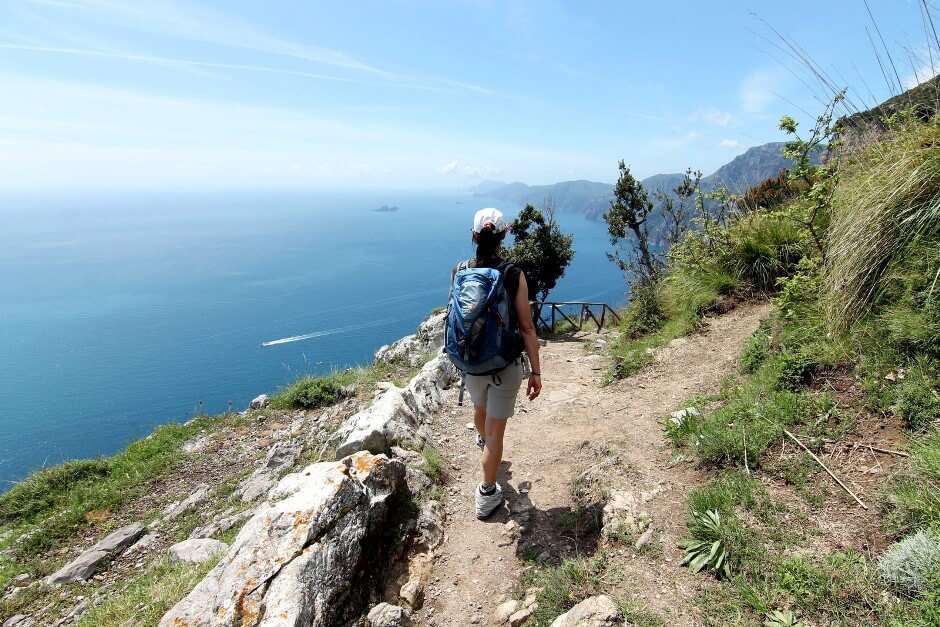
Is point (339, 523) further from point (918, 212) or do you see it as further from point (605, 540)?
point (918, 212)

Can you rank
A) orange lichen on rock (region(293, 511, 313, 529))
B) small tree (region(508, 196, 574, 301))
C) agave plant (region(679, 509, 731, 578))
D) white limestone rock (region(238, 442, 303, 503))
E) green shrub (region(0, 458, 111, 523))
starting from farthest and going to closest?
small tree (region(508, 196, 574, 301)), green shrub (region(0, 458, 111, 523)), white limestone rock (region(238, 442, 303, 503)), orange lichen on rock (region(293, 511, 313, 529)), agave plant (region(679, 509, 731, 578))

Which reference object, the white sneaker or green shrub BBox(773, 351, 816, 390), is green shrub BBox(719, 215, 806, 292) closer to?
green shrub BBox(773, 351, 816, 390)

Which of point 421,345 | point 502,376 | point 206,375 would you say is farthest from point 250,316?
point 502,376

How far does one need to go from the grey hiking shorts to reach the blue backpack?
10cm

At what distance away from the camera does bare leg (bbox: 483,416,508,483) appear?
3.53 metres

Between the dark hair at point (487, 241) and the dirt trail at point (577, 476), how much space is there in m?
2.21

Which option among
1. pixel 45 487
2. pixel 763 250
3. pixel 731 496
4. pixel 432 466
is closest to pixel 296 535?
pixel 432 466

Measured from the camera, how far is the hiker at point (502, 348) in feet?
10.6

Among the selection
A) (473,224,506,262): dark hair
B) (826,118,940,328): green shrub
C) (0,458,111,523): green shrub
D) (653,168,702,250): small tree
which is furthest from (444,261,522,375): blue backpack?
(653,168,702,250): small tree

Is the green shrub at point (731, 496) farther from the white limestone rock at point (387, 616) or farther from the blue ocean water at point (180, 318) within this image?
the blue ocean water at point (180, 318)

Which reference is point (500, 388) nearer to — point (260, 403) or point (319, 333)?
point (260, 403)

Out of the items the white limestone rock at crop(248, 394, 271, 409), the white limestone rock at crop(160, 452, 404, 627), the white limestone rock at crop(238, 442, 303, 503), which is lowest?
the white limestone rock at crop(248, 394, 271, 409)

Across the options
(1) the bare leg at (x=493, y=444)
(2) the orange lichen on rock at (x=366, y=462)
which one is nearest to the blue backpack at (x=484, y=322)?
(1) the bare leg at (x=493, y=444)

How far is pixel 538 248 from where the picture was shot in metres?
24.1
